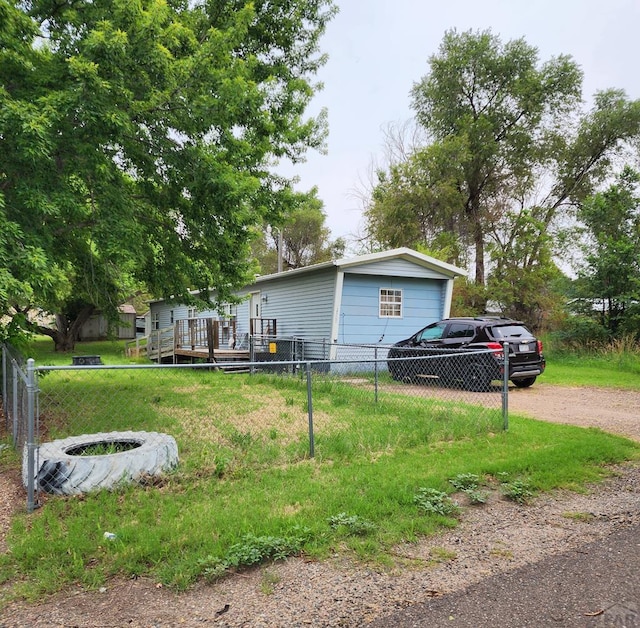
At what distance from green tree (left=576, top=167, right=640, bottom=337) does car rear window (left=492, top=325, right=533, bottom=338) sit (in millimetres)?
7598

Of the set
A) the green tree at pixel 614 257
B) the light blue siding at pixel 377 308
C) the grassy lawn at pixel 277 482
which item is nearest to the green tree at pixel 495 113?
the green tree at pixel 614 257

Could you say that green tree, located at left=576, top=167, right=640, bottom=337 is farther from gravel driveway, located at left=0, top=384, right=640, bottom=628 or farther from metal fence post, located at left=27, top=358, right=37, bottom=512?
metal fence post, located at left=27, top=358, right=37, bottom=512

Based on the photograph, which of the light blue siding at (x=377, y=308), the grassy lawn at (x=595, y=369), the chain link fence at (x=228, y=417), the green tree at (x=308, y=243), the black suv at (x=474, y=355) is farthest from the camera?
the green tree at (x=308, y=243)

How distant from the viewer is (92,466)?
3.93m

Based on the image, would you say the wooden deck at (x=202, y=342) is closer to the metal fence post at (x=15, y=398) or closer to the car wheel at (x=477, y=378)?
the car wheel at (x=477, y=378)

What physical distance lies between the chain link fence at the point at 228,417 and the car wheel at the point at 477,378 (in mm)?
25

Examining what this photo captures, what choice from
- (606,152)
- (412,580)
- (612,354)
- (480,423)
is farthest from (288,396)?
(606,152)

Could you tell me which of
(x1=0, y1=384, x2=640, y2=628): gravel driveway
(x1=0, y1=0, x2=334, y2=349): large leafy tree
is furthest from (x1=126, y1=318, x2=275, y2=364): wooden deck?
(x1=0, y1=384, x2=640, y2=628): gravel driveway

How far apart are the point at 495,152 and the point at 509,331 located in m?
18.2

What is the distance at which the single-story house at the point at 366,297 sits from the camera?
1301 cm

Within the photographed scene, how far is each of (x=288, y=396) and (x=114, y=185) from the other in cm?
462

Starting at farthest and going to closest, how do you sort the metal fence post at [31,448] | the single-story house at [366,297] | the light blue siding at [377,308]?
the light blue siding at [377,308]
the single-story house at [366,297]
the metal fence post at [31,448]

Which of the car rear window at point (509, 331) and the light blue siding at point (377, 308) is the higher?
the light blue siding at point (377, 308)

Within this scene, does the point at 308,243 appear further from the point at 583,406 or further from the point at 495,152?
the point at 583,406
